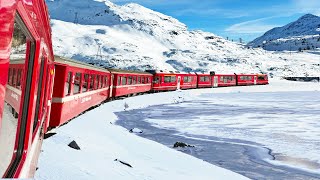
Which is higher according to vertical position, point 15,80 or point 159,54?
point 159,54

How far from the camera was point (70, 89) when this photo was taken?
13227 millimetres

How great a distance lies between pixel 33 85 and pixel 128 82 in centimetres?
2740

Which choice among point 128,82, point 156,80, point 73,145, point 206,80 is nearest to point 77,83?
point 73,145

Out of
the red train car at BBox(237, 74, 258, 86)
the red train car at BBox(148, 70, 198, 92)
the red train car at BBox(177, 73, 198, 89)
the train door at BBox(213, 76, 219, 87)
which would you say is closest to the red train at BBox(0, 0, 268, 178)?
the red train car at BBox(148, 70, 198, 92)

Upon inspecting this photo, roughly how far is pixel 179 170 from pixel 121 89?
19.8 metres

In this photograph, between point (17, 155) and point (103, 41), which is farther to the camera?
point (103, 41)

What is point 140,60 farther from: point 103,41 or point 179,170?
point 179,170

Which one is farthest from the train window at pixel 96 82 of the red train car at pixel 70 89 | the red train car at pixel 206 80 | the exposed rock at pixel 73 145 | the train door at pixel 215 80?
the train door at pixel 215 80

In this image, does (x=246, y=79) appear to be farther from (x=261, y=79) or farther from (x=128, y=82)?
(x=128, y=82)

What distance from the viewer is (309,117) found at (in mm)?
22547

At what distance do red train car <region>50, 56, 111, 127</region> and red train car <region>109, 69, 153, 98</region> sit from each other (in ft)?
28.9

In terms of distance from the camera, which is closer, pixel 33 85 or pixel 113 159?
pixel 33 85

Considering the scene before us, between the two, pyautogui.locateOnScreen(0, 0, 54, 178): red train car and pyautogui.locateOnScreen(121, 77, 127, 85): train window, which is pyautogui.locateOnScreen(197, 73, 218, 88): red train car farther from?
pyautogui.locateOnScreen(0, 0, 54, 178): red train car

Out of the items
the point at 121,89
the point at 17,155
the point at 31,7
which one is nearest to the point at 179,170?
the point at 17,155
